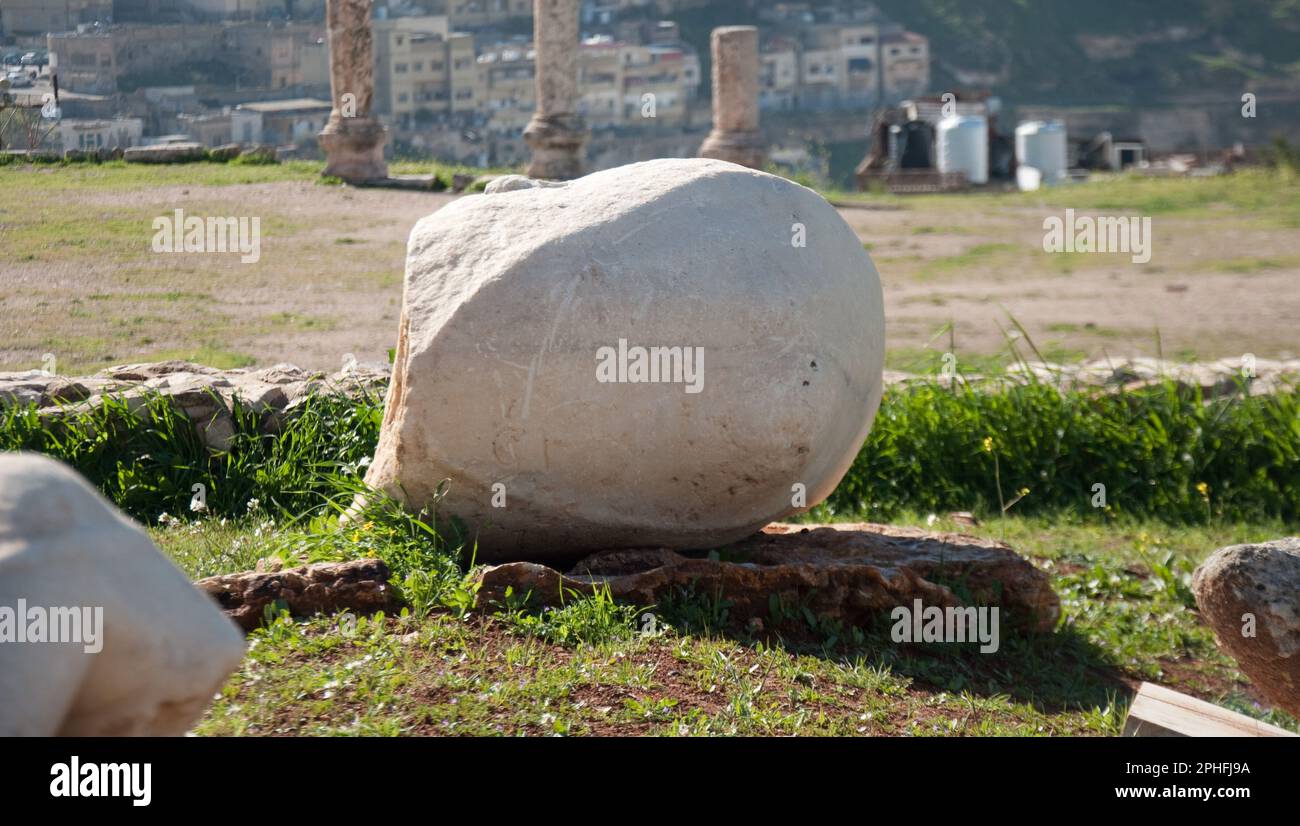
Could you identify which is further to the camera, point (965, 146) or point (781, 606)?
point (965, 146)

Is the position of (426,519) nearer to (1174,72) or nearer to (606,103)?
(606,103)

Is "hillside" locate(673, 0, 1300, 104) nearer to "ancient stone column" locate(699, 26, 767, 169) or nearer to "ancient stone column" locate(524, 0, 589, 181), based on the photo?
"ancient stone column" locate(699, 26, 767, 169)

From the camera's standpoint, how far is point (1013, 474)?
6.75m

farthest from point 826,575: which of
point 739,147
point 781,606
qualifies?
point 739,147

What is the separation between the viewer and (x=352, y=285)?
896 cm

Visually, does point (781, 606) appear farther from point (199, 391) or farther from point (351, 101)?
point (351, 101)

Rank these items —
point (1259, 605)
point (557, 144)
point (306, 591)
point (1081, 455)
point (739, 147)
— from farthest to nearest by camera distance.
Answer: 1. point (739, 147)
2. point (557, 144)
3. point (1081, 455)
4. point (306, 591)
5. point (1259, 605)

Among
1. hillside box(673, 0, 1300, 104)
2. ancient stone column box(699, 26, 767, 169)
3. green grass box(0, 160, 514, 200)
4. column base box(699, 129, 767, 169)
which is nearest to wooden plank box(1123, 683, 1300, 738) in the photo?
green grass box(0, 160, 514, 200)

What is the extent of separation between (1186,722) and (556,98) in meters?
14.4

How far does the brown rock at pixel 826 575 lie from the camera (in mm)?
4109

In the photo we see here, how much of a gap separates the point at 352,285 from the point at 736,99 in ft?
35.0

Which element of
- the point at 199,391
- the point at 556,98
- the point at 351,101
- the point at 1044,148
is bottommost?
the point at 199,391

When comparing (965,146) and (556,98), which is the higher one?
(556,98)

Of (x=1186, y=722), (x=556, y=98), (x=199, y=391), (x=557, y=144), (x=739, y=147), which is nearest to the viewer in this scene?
(x=1186, y=722)
